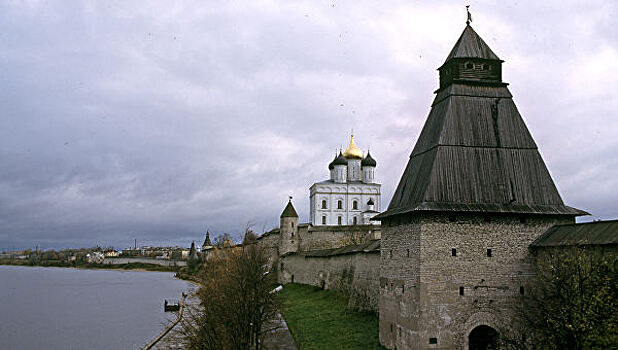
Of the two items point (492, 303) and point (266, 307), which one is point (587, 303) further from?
point (266, 307)

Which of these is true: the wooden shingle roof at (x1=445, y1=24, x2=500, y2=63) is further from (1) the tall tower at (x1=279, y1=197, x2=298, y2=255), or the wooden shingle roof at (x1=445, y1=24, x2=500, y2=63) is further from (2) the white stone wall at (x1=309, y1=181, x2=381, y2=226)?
(2) the white stone wall at (x1=309, y1=181, x2=381, y2=226)

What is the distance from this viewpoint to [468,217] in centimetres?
1526

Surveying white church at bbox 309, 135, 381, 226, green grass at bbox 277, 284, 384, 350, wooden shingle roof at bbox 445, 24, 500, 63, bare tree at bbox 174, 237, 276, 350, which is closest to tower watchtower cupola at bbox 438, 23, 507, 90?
wooden shingle roof at bbox 445, 24, 500, 63

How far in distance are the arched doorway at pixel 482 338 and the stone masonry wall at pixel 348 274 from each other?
7500 millimetres

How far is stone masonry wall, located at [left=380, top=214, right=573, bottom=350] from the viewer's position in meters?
14.7

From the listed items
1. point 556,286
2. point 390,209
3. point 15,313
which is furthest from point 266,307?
point 15,313

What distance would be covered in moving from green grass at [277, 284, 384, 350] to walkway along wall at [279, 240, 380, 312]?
0.53 m

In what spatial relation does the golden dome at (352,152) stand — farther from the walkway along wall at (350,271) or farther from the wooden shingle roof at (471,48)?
the wooden shingle roof at (471,48)

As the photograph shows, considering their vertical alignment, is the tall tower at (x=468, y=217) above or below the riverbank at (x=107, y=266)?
above

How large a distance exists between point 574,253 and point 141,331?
80.9 ft

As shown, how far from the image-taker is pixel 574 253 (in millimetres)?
12930

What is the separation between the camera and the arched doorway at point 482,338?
14918 mm

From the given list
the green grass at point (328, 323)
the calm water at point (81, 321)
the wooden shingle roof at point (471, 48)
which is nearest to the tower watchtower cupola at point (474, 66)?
the wooden shingle roof at point (471, 48)

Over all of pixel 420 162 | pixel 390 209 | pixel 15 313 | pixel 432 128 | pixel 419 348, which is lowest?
pixel 15 313
